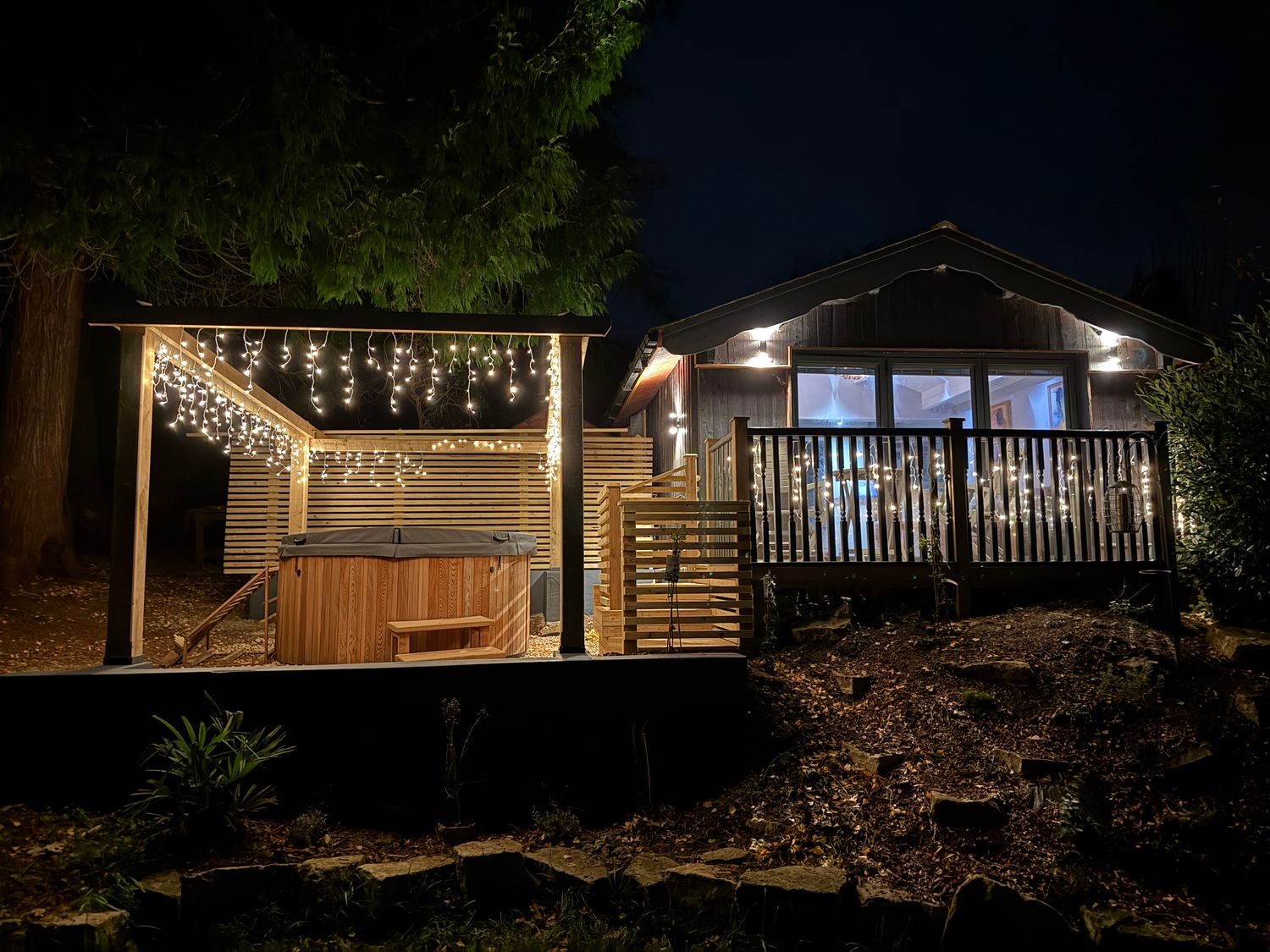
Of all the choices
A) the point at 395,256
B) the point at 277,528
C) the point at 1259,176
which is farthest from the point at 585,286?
the point at 1259,176

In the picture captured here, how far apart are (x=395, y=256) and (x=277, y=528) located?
628 centimetres

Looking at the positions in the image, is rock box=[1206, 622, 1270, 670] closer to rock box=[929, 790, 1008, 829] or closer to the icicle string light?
rock box=[929, 790, 1008, 829]

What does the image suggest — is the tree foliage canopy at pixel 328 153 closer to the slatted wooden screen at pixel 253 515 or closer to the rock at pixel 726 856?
the slatted wooden screen at pixel 253 515

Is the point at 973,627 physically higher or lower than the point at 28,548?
lower

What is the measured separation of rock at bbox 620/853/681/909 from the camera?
158 inches

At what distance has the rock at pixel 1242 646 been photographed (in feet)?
20.0

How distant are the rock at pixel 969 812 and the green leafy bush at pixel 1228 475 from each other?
13.7 feet

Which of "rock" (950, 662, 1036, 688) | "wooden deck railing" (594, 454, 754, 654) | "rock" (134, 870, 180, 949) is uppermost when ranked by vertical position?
"wooden deck railing" (594, 454, 754, 654)

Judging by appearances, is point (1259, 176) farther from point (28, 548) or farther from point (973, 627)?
point (28, 548)

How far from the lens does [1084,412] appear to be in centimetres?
1033

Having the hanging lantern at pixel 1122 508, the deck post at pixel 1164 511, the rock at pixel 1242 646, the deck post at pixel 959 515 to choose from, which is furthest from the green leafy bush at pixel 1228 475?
the deck post at pixel 959 515

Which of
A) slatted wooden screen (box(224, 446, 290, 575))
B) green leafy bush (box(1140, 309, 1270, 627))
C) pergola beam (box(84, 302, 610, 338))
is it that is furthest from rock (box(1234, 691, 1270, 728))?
slatted wooden screen (box(224, 446, 290, 575))

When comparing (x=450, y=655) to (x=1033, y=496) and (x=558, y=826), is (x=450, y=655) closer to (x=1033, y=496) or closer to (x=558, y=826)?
(x=558, y=826)

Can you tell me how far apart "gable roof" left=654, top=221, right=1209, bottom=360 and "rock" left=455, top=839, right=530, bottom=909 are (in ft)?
23.5
